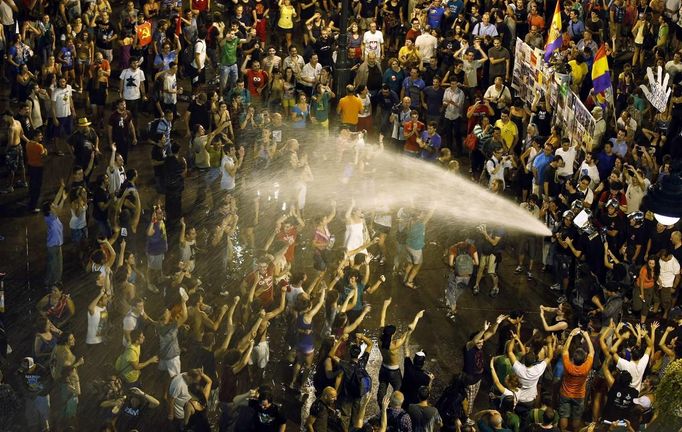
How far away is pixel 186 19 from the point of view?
26.9 metres

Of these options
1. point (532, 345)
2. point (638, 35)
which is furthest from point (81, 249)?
point (638, 35)

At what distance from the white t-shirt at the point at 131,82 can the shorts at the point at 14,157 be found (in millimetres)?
2708

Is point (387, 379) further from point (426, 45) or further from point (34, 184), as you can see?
point (426, 45)

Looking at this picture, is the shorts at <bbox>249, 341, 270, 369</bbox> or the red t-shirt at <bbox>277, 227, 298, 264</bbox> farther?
the red t-shirt at <bbox>277, 227, 298, 264</bbox>

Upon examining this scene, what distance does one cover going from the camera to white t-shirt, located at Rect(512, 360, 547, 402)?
55.9 ft

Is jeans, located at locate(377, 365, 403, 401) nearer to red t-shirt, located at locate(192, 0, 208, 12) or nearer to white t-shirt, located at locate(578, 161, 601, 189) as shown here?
white t-shirt, located at locate(578, 161, 601, 189)

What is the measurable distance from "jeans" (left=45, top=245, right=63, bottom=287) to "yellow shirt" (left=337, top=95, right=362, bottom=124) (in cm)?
668

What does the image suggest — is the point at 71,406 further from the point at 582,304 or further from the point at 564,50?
the point at 564,50

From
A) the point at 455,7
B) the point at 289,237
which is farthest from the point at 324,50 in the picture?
the point at 289,237

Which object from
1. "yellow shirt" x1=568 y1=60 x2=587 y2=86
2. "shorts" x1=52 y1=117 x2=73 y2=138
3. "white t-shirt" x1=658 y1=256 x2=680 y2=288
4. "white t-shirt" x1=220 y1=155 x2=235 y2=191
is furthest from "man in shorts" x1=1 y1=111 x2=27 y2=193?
"white t-shirt" x1=658 y1=256 x2=680 y2=288

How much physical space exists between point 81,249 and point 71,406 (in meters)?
4.66

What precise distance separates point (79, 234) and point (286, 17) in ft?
29.4

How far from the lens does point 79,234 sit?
20828 millimetres

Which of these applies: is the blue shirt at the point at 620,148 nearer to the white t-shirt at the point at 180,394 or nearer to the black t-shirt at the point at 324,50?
the black t-shirt at the point at 324,50
